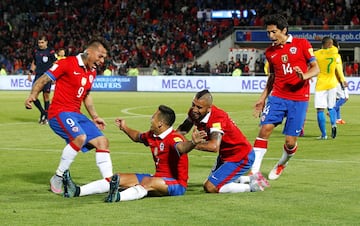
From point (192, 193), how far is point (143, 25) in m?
52.6

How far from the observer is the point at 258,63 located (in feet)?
177

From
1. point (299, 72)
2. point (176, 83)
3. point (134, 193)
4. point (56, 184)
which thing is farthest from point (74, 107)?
point (176, 83)

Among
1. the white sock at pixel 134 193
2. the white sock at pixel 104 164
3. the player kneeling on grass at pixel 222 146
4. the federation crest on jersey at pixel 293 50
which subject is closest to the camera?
the white sock at pixel 134 193

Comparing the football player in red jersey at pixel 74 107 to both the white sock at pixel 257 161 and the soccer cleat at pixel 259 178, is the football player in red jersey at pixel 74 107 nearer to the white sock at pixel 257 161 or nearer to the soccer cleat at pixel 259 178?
the soccer cleat at pixel 259 178

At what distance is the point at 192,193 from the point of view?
10320 mm

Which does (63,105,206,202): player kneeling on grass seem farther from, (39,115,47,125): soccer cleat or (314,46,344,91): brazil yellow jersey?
(39,115,47,125): soccer cleat

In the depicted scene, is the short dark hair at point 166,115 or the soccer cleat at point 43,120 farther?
the soccer cleat at point 43,120

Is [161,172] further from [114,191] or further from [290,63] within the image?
[290,63]

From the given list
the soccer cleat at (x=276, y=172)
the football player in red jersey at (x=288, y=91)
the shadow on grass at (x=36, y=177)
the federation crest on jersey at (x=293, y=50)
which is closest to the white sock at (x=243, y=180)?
the soccer cleat at (x=276, y=172)

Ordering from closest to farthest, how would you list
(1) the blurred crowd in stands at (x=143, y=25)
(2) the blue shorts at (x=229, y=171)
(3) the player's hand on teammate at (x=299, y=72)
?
(2) the blue shorts at (x=229, y=171), (3) the player's hand on teammate at (x=299, y=72), (1) the blurred crowd in stands at (x=143, y=25)

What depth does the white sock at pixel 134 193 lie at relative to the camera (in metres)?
9.47

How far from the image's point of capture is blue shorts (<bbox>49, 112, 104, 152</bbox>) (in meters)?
10.6

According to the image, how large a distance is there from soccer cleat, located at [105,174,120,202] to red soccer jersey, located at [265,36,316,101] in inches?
153

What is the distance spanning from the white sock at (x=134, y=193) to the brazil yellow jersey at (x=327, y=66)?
10.7 metres
